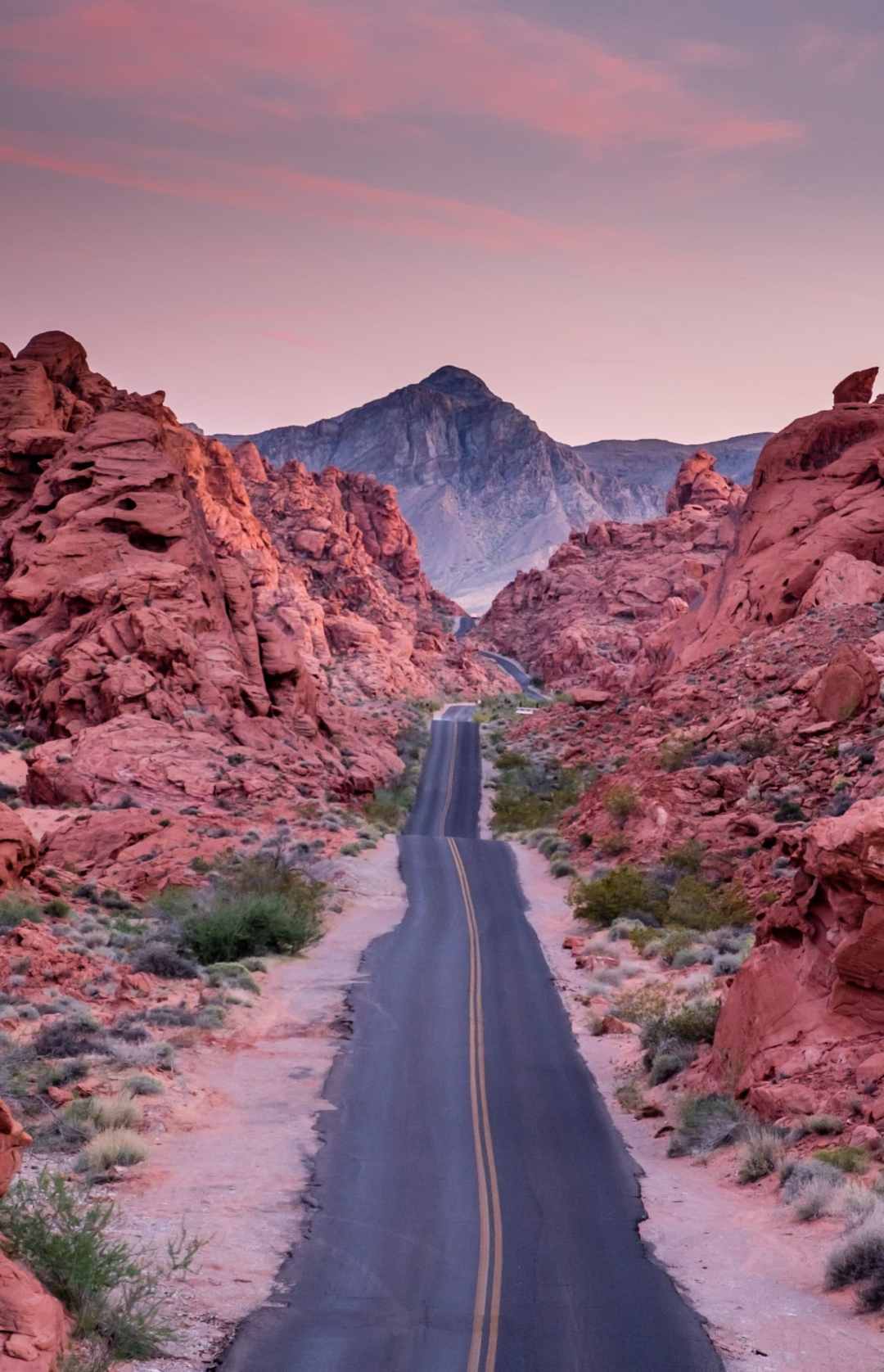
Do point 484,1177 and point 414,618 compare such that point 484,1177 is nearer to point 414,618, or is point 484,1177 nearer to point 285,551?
point 285,551

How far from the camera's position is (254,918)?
2844cm

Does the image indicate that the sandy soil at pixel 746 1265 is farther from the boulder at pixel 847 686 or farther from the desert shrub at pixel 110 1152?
the boulder at pixel 847 686

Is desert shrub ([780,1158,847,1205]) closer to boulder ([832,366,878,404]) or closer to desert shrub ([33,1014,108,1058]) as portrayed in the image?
desert shrub ([33,1014,108,1058])

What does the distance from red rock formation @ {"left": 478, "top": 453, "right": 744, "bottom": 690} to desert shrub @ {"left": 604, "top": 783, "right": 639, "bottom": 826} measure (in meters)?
48.8

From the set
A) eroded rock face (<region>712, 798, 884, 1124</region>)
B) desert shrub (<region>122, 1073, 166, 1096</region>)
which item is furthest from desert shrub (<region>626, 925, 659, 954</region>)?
desert shrub (<region>122, 1073, 166, 1096</region>)

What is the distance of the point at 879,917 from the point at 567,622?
350ft

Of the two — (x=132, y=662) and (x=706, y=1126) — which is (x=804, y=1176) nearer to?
(x=706, y=1126)

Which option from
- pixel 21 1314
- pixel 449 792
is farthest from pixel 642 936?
pixel 449 792

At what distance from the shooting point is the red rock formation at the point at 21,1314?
26.4 feet

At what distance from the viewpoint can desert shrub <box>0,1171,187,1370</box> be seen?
9.54m

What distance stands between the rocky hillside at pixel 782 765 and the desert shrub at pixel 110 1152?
8.44 m

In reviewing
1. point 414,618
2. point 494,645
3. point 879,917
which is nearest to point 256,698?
point 879,917

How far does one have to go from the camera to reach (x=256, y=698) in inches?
1885

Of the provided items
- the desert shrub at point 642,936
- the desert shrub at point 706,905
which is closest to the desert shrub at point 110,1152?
the desert shrub at point 642,936
